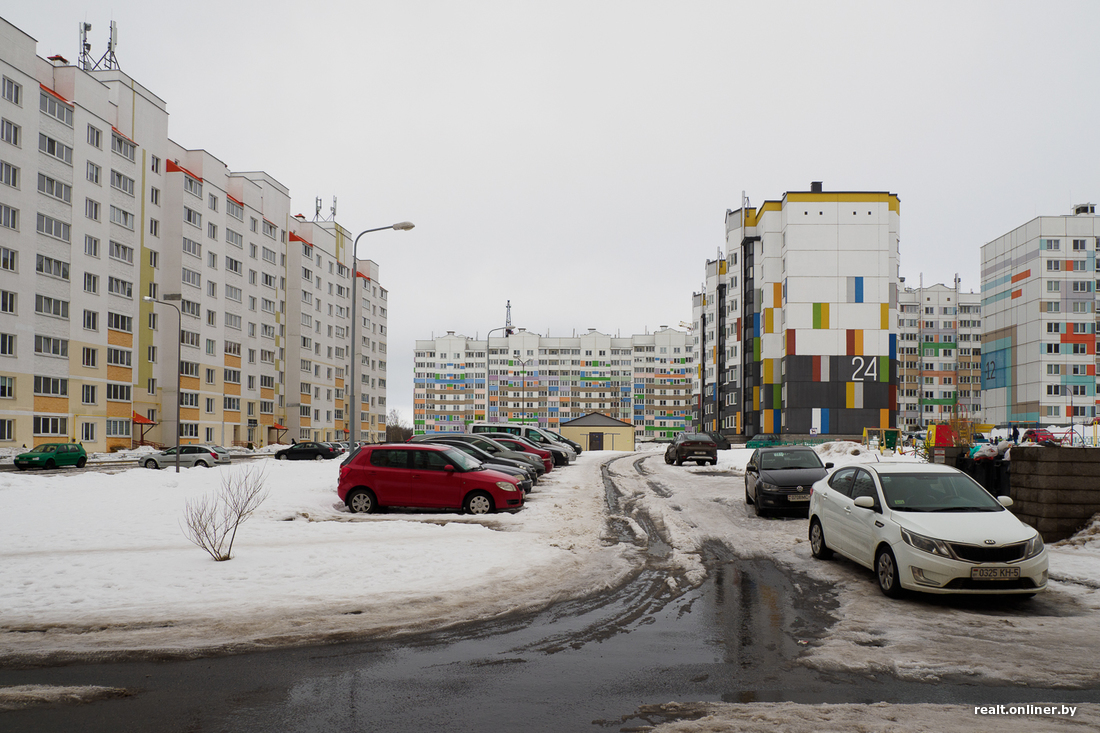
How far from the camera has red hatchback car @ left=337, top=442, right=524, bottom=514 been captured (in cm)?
1602

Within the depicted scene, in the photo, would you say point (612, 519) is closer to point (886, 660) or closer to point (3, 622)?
point (886, 660)

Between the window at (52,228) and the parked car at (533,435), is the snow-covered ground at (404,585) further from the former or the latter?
the window at (52,228)

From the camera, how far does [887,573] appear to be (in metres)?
8.80

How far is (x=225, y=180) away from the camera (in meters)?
71.6

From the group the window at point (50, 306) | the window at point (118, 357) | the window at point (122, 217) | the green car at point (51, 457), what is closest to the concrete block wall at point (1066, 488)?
the green car at point (51, 457)

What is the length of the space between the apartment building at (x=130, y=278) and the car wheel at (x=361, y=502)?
25571 millimetres

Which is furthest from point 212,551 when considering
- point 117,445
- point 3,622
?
point 117,445

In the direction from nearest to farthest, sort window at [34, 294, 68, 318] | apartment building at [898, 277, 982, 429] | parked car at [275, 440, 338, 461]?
1. window at [34, 294, 68, 318]
2. parked car at [275, 440, 338, 461]
3. apartment building at [898, 277, 982, 429]

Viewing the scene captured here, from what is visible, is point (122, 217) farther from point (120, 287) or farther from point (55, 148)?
point (55, 148)

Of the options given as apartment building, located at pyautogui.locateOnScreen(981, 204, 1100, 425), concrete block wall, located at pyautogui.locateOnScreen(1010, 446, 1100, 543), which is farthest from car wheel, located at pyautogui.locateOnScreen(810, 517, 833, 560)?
apartment building, located at pyautogui.locateOnScreen(981, 204, 1100, 425)

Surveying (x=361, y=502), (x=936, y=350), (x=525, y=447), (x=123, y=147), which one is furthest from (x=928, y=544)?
(x=936, y=350)

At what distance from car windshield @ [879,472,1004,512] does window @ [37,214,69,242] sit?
177ft

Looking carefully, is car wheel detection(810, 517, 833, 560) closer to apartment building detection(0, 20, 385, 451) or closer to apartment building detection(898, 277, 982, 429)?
apartment building detection(0, 20, 385, 451)

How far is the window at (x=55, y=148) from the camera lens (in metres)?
48.5
